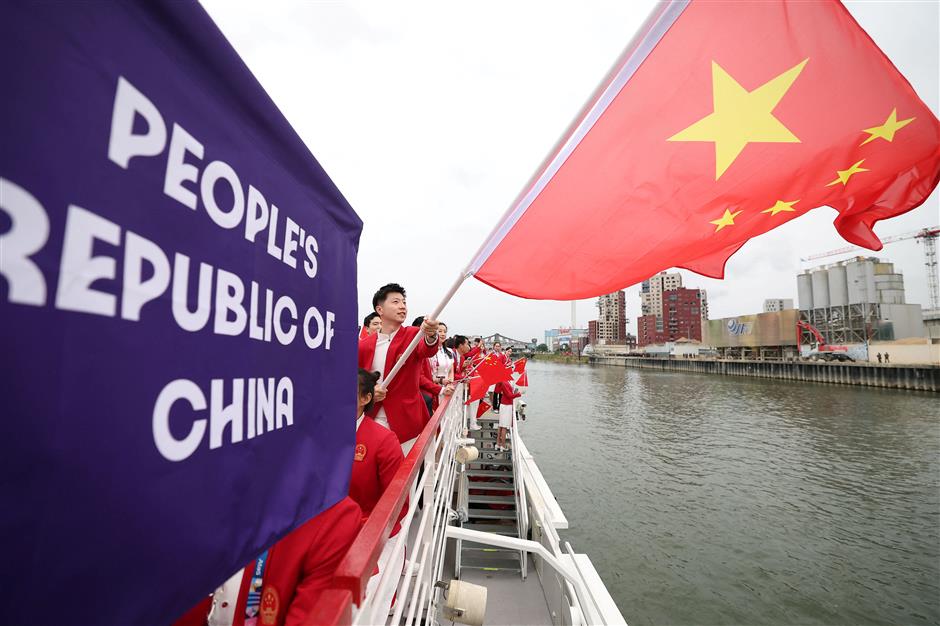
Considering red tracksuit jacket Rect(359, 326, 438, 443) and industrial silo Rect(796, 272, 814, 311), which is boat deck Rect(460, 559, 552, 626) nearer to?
red tracksuit jacket Rect(359, 326, 438, 443)

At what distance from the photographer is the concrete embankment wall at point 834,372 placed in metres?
29.4

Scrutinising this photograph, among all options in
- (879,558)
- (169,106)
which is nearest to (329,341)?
(169,106)

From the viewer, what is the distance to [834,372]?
116 ft

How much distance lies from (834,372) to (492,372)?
138ft

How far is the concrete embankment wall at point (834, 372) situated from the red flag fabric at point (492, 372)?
1500 inches

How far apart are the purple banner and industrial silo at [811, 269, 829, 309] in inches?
3364

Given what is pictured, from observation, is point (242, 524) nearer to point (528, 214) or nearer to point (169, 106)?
point (169, 106)

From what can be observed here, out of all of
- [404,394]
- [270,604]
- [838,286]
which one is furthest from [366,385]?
[838,286]

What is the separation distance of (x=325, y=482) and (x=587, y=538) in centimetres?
1029

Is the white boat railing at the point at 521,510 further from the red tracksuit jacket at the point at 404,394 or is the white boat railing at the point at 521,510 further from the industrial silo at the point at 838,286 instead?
the industrial silo at the point at 838,286

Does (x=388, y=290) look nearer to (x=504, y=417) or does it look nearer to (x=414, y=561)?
(x=414, y=561)

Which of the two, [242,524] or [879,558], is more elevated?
[242,524]

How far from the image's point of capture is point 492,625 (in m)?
3.73

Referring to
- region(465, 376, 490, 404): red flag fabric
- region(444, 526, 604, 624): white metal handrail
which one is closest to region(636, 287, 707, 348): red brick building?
region(465, 376, 490, 404): red flag fabric
